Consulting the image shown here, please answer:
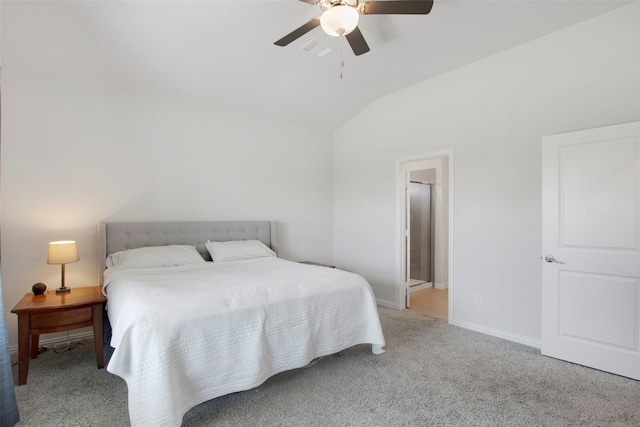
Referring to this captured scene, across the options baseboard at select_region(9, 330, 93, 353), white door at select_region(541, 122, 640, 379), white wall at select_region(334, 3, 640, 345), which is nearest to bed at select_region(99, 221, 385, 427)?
baseboard at select_region(9, 330, 93, 353)

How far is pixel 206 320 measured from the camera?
6.56 ft

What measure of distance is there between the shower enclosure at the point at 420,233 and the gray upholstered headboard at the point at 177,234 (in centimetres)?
257

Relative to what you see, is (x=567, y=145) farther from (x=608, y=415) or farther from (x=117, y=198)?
(x=117, y=198)

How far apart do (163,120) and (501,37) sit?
11.8ft

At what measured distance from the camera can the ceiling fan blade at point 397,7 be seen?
6.49 feet

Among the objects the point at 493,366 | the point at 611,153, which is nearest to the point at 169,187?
the point at 493,366

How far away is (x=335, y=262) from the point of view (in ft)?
17.4

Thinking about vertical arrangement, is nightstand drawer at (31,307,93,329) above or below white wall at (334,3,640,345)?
below

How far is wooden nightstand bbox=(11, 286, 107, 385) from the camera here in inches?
94.3

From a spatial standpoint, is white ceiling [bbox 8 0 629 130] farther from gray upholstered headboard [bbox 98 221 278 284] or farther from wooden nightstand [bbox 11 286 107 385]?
wooden nightstand [bbox 11 286 107 385]

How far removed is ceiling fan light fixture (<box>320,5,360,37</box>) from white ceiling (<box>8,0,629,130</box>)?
786mm

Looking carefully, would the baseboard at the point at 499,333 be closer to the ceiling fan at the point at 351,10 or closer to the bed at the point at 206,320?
the bed at the point at 206,320

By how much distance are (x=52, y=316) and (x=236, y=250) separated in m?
1.74

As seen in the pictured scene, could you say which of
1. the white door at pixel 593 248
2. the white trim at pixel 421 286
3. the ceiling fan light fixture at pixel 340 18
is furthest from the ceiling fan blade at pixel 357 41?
the white trim at pixel 421 286
